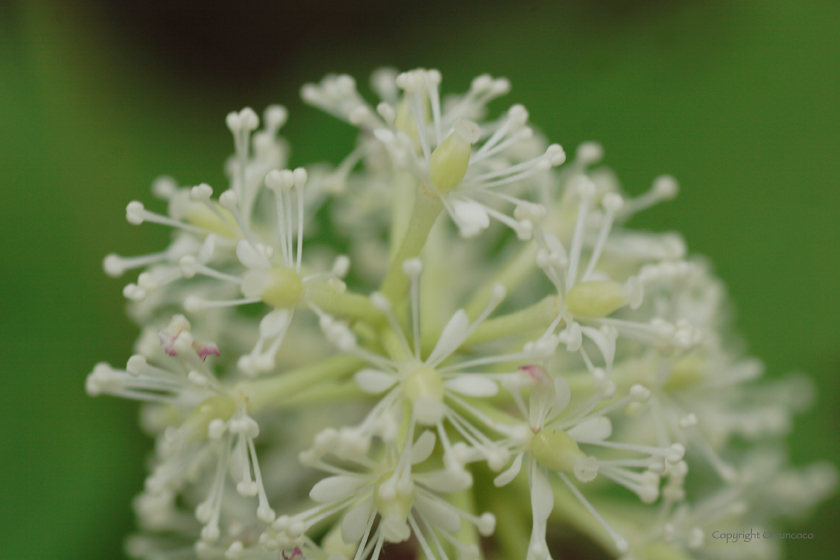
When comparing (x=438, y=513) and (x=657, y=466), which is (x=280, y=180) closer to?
(x=438, y=513)

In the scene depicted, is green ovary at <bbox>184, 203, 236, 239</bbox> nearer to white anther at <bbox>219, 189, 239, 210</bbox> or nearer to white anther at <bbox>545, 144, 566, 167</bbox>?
white anther at <bbox>219, 189, 239, 210</bbox>

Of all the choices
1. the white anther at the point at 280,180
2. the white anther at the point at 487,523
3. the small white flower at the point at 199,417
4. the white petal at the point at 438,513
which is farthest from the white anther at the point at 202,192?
the white anther at the point at 487,523

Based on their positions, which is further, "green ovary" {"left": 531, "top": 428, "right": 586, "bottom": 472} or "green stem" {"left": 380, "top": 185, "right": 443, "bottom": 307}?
"green stem" {"left": 380, "top": 185, "right": 443, "bottom": 307}

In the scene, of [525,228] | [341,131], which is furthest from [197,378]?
[341,131]

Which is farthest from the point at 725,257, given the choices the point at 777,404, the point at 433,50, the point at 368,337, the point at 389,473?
the point at 389,473

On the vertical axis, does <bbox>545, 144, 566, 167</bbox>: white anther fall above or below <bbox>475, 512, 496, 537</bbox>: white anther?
above

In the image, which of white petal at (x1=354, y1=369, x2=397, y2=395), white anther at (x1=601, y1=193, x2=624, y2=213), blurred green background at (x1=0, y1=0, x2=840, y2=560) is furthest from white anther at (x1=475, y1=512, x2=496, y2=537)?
blurred green background at (x1=0, y1=0, x2=840, y2=560)

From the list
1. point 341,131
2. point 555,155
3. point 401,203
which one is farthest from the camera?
point 341,131
